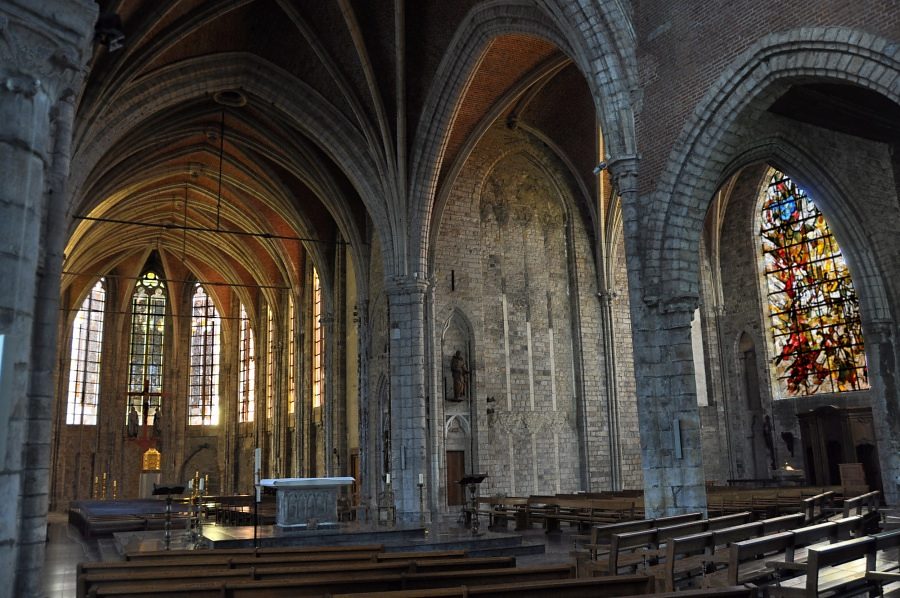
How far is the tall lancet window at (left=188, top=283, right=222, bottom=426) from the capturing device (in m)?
38.8

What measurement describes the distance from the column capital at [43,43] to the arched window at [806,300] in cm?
2014

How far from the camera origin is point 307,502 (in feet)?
43.3

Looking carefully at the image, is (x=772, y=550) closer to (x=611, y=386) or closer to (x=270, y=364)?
(x=611, y=386)

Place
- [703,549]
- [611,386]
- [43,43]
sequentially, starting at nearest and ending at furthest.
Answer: [43,43]
[703,549]
[611,386]

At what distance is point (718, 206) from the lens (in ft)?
74.7

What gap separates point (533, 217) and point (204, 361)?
76.2 feet

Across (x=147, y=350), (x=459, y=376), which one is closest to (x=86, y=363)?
(x=147, y=350)

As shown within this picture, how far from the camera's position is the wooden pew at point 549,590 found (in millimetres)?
4207

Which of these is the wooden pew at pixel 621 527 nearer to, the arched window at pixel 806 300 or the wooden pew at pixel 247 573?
the wooden pew at pixel 247 573

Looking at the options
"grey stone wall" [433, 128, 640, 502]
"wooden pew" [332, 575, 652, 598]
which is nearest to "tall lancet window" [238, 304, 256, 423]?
"grey stone wall" [433, 128, 640, 502]

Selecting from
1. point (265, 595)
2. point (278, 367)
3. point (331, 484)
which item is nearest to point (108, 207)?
point (278, 367)

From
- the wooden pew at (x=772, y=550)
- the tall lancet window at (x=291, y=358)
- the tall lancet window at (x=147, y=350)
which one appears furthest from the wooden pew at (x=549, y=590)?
the tall lancet window at (x=147, y=350)

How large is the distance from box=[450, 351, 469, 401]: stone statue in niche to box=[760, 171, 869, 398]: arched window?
9025mm

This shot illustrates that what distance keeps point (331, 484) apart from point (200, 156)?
657 inches
